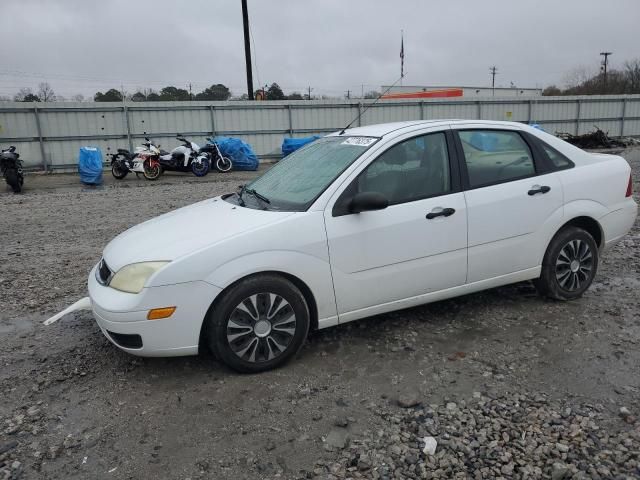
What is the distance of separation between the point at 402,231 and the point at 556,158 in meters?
1.73

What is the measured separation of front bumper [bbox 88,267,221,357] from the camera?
321cm

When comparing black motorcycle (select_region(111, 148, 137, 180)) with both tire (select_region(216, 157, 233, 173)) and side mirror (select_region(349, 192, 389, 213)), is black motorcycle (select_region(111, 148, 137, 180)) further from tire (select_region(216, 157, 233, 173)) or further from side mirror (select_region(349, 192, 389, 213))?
side mirror (select_region(349, 192, 389, 213))

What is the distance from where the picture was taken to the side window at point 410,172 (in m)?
3.79

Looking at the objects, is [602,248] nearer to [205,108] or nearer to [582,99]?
[205,108]

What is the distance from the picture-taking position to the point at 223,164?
678 inches

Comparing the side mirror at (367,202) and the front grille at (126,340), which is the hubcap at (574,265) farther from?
the front grille at (126,340)

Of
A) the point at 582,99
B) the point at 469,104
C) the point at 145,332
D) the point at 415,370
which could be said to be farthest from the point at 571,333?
the point at 582,99

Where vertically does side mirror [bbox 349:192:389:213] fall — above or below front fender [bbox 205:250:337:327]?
above

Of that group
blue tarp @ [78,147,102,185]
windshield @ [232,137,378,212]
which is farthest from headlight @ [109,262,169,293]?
blue tarp @ [78,147,102,185]

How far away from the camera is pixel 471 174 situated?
4086 mm

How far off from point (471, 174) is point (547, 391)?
171 cm

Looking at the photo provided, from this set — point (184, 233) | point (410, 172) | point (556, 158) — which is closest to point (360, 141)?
point (410, 172)

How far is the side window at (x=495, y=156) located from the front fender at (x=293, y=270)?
57.0 inches

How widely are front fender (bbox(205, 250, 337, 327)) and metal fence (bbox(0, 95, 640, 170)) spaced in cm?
1691
